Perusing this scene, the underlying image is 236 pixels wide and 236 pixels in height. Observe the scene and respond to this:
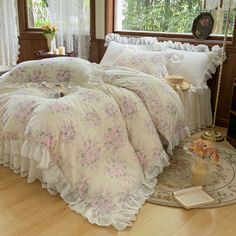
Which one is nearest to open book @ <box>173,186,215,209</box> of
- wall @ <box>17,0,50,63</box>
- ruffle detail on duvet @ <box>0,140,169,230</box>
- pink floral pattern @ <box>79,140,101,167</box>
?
ruffle detail on duvet @ <box>0,140,169,230</box>

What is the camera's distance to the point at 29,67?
2.48 meters

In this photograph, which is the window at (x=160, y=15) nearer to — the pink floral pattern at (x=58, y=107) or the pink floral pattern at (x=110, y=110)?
the pink floral pattern at (x=110, y=110)

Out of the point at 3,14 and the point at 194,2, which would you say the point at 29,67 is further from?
the point at 3,14

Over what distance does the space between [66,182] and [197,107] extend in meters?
1.83

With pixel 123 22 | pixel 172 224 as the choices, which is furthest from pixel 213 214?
pixel 123 22

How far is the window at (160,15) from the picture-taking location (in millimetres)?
Answer: 3473

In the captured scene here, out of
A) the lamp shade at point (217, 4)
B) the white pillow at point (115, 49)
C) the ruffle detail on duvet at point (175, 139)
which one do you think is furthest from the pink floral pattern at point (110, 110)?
the lamp shade at point (217, 4)

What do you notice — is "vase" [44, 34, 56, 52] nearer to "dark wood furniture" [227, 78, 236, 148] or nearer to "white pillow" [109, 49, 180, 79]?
"white pillow" [109, 49, 180, 79]

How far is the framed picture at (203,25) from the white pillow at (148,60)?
1.28 feet

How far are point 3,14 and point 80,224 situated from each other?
403cm

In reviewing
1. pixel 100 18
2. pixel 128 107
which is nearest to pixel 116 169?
pixel 128 107

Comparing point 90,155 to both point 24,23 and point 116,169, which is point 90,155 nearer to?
point 116,169

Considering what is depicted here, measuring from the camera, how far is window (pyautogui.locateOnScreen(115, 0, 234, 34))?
3473mm

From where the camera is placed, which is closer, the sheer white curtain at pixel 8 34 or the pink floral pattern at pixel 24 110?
the pink floral pattern at pixel 24 110
